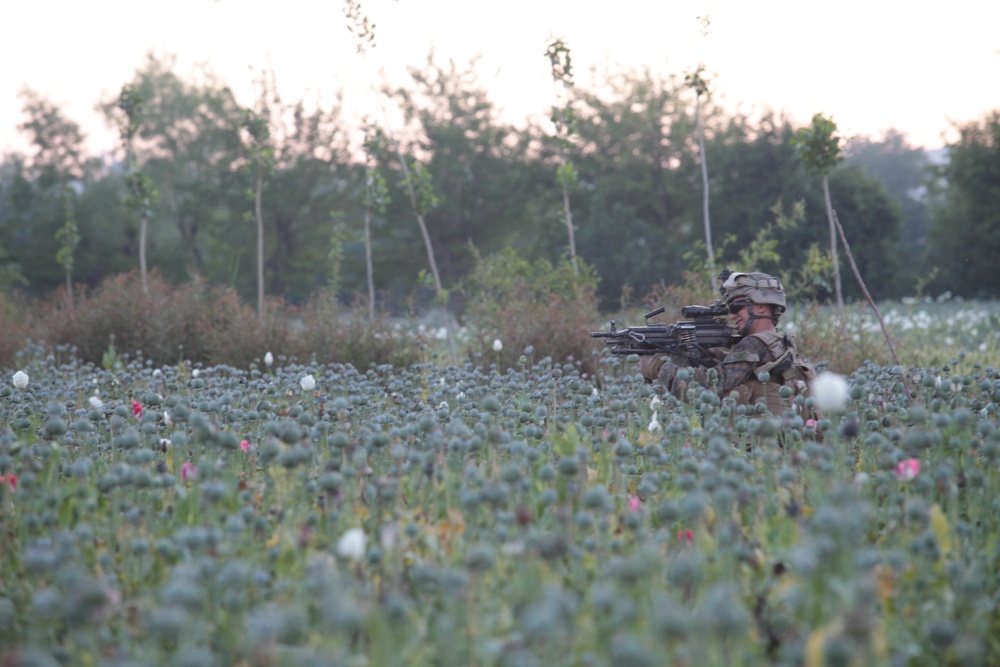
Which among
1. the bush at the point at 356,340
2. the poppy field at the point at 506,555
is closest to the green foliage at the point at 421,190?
the bush at the point at 356,340

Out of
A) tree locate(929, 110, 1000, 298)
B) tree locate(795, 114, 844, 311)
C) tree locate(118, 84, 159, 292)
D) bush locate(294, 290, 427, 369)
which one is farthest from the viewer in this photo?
tree locate(929, 110, 1000, 298)

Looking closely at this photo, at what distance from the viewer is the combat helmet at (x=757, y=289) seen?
648cm

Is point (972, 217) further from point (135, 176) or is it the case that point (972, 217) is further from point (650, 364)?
point (650, 364)

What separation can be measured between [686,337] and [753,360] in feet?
1.76

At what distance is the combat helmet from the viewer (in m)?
6.48

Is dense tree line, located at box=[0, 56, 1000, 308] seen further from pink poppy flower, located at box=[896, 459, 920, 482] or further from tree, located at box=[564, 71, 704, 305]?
pink poppy flower, located at box=[896, 459, 920, 482]

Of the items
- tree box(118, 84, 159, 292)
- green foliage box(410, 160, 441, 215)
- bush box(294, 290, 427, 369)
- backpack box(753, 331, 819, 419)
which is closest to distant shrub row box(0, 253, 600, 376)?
bush box(294, 290, 427, 369)

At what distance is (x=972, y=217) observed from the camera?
35562mm

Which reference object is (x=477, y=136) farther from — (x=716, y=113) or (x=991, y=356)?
(x=991, y=356)

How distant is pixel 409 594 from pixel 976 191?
37.5 metres

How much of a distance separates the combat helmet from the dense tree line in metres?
31.2

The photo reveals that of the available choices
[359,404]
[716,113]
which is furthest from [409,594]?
[716,113]

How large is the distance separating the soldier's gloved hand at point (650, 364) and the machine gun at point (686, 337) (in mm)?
40

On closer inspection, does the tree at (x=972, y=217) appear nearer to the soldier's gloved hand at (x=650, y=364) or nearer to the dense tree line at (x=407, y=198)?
the dense tree line at (x=407, y=198)
